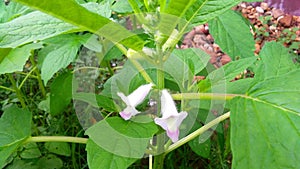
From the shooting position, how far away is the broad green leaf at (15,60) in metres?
0.94

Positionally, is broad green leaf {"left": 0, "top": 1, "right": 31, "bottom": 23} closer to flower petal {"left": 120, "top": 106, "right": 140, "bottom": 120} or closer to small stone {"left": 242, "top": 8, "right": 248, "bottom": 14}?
flower petal {"left": 120, "top": 106, "right": 140, "bottom": 120}

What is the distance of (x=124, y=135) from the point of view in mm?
760

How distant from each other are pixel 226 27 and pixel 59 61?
1.26ft

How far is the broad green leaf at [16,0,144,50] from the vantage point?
0.58m

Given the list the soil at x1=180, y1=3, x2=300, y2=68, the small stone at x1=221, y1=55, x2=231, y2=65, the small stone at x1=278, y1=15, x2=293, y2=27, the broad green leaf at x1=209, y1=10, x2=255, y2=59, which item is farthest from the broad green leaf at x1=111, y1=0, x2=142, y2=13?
the small stone at x1=278, y1=15, x2=293, y2=27

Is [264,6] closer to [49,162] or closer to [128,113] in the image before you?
[49,162]

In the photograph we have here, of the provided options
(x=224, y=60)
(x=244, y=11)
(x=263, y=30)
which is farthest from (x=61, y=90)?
(x=244, y=11)

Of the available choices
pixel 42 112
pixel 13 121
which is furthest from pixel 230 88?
pixel 42 112

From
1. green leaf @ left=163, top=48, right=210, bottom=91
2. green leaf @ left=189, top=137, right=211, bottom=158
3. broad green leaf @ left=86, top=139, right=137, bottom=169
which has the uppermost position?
green leaf @ left=163, top=48, right=210, bottom=91

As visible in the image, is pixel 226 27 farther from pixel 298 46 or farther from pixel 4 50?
pixel 298 46

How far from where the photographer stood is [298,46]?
6.73ft

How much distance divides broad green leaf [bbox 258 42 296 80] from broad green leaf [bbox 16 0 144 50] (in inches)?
15.3

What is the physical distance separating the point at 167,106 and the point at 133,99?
6 cm

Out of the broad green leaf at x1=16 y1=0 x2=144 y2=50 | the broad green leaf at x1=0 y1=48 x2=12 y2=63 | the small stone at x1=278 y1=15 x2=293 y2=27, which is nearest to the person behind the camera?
the broad green leaf at x1=16 y1=0 x2=144 y2=50
